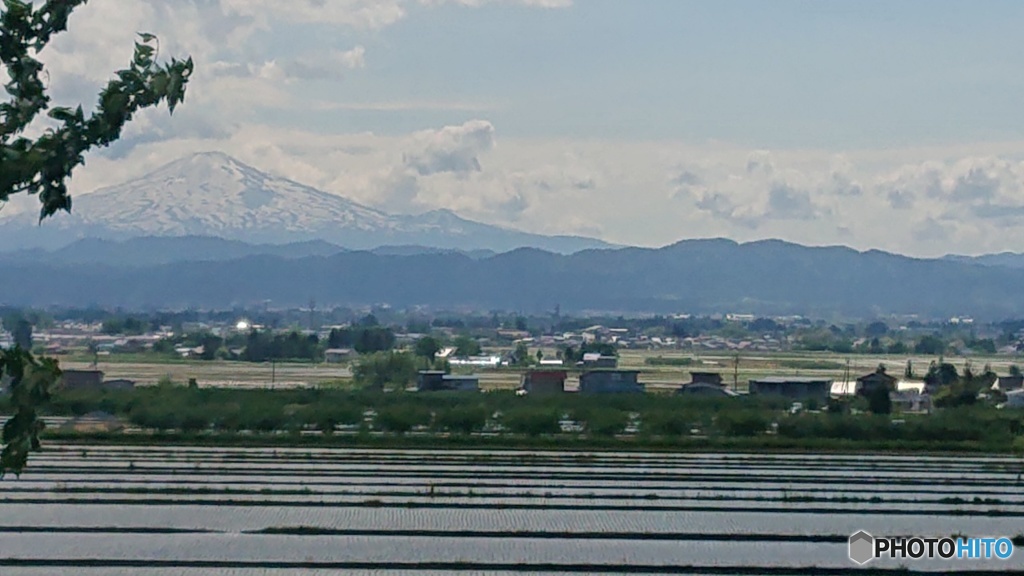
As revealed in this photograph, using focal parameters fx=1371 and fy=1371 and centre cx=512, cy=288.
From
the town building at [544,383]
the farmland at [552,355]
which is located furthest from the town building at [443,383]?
the farmland at [552,355]

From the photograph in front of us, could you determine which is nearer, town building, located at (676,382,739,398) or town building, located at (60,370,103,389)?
town building, located at (60,370,103,389)

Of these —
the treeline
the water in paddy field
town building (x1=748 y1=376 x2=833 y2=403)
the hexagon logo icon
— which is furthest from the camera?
town building (x1=748 y1=376 x2=833 y2=403)

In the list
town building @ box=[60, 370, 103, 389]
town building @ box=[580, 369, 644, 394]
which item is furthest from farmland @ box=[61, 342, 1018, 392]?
town building @ box=[60, 370, 103, 389]

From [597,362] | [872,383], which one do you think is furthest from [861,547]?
[597,362]

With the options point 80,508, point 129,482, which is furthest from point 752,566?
point 129,482

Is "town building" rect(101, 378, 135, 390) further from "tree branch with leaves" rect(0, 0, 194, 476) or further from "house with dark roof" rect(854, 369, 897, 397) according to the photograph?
"tree branch with leaves" rect(0, 0, 194, 476)

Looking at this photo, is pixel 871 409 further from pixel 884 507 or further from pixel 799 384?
pixel 884 507
